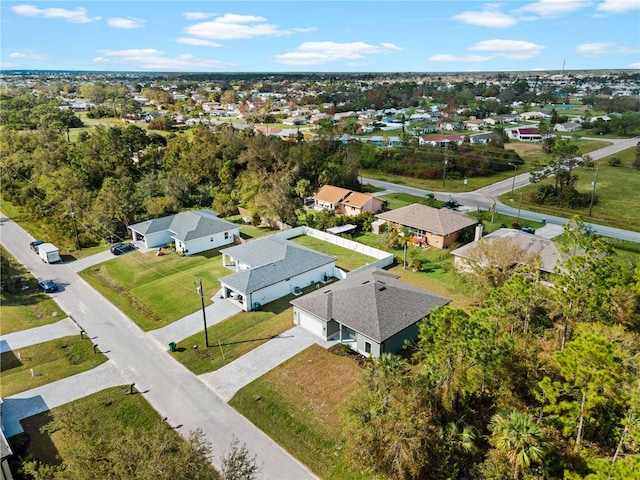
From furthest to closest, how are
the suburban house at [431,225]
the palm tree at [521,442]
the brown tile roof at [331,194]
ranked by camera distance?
the brown tile roof at [331,194] < the suburban house at [431,225] < the palm tree at [521,442]

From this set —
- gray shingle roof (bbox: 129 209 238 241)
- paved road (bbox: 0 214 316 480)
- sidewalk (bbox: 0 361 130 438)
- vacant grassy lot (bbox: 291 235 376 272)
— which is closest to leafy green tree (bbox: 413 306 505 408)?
paved road (bbox: 0 214 316 480)

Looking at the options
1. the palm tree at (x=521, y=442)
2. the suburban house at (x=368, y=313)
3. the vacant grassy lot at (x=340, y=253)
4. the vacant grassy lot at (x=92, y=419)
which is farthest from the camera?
the vacant grassy lot at (x=340, y=253)

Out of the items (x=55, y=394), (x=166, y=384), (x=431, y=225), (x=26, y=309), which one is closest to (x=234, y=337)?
(x=166, y=384)

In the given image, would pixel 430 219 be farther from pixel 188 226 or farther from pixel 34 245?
pixel 34 245

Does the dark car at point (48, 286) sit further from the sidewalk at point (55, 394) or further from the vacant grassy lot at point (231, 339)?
the vacant grassy lot at point (231, 339)

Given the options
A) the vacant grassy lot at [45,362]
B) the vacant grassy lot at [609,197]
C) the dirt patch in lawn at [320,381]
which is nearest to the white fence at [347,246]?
the dirt patch in lawn at [320,381]

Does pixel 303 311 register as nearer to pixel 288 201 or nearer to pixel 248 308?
pixel 248 308

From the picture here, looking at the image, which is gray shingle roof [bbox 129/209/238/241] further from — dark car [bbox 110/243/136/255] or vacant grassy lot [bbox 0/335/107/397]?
vacant grassy lot [bbox 0/335/107/397]
